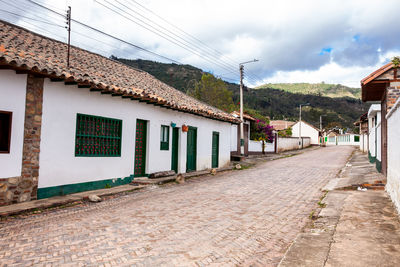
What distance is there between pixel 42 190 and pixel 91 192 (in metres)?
1.42

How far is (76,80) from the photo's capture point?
775 cm

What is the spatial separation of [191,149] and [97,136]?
627 cm

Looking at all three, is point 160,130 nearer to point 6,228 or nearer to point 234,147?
point 6,228

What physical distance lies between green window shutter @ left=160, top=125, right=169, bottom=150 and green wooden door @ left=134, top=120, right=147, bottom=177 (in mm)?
1080

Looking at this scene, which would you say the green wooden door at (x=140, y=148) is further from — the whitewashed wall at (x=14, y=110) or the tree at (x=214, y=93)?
the tree at (x=214, y=93)

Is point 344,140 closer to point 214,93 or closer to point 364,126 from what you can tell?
point 214,93

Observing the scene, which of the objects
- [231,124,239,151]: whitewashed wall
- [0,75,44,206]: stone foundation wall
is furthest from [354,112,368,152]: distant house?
[0,75,44,206]: stone foundation wall

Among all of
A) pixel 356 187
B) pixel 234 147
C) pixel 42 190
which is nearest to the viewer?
pixel 42 190

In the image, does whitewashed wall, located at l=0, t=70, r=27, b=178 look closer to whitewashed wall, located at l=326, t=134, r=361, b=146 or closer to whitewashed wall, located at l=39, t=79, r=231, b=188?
whitewashed wall, located at l=39, t=79, r=231, b=188

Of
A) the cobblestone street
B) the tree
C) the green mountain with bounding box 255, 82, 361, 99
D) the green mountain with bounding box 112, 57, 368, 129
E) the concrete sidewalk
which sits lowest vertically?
the cobblestone street

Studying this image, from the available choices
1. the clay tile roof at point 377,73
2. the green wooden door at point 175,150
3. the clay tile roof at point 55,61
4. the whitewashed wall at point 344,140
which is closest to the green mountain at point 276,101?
the whitewashed wall at point 344,140

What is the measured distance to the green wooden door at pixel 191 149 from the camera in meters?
14.5

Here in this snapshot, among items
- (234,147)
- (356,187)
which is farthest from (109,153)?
(234,147)

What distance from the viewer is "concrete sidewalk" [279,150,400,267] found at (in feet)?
12.2
